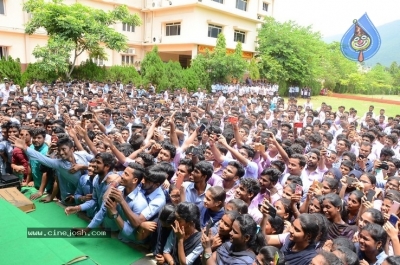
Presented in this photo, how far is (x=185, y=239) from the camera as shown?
8.70 ft

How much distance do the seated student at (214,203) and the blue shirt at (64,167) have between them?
1.78 m

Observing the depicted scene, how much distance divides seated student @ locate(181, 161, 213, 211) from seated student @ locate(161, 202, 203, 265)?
62cm

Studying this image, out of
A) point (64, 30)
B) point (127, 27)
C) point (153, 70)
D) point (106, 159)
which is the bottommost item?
point (106, 159)

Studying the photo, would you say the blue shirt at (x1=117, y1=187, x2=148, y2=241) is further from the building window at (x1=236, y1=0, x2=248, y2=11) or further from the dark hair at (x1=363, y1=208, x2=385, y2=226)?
the building window at (x1=236, y1=0, x2=248, y2=11)

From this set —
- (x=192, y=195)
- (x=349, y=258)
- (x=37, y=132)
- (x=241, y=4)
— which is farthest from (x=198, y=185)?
(x=241, y=4)

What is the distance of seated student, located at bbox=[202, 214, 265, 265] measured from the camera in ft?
7.68

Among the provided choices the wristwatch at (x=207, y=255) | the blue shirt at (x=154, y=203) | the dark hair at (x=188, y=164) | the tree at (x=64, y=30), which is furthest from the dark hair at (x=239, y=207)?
the tree at (x=64, y=30)

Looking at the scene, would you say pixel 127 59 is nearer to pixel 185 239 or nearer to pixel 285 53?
pixel 285 53

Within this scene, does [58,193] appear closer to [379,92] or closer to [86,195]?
[86,195]

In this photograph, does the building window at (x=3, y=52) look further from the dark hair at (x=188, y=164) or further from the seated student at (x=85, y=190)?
the dark hair at (x=188, y=164)

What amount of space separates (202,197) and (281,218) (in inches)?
34.8

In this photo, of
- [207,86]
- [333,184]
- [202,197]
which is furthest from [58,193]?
[207,86]

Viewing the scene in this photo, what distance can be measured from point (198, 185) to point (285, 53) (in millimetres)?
22420

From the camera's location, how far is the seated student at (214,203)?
2.93 m
